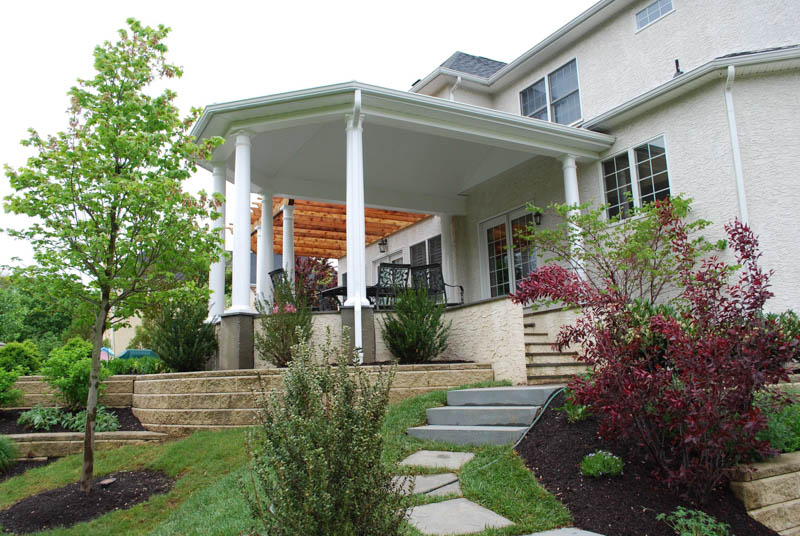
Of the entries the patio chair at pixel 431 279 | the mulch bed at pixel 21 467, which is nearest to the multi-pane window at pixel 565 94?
the patio chair at pixel 431 279

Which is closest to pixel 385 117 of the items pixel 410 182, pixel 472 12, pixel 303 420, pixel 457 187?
pixel 410 182

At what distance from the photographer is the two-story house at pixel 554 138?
6961mm

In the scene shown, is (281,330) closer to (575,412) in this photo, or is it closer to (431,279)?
(431,279)

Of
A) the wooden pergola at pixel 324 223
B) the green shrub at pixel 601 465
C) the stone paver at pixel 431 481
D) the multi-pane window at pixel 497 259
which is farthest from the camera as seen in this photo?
the wooden pergola at pixel 324 223

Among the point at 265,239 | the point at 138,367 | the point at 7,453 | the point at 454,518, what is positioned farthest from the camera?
the point at 265,239

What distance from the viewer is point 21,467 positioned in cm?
574

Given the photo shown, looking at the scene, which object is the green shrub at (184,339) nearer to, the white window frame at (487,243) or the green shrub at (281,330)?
the green shrub at (281,330)

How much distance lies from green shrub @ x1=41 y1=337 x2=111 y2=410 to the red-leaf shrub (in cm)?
603

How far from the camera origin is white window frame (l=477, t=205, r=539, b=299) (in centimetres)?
1028

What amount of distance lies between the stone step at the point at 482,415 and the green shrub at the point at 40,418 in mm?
4728

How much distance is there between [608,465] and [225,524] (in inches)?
93.3

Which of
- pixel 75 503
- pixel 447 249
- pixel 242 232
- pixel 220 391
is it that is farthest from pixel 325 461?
pixel 447 249

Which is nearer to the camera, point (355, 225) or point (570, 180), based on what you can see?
point (355, 225)

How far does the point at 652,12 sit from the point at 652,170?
127 inches
